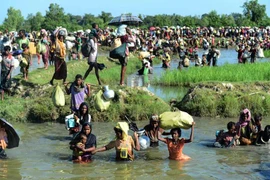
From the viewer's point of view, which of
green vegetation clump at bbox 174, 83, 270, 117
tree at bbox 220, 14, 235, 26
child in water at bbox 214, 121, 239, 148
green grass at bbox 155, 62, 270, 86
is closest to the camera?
child in water at bbox 214, 121, 239, 148

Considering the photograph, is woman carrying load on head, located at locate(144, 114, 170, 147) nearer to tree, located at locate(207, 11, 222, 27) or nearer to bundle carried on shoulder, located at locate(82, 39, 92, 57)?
bundle carried on shoulder, located at locate(82, 39, 92, 57)

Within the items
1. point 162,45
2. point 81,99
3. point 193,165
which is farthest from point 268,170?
point 162,45

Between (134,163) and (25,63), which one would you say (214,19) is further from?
(134,163)

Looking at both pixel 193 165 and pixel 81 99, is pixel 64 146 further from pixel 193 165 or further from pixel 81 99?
pixel 193 165

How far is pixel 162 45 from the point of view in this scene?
35.6 meters

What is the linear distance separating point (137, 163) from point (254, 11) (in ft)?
187

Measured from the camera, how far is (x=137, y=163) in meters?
8.05

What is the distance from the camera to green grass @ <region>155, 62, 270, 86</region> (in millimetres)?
16703

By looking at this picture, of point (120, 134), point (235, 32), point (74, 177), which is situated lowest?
point (74, 177)

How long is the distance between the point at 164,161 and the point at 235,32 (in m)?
38.3

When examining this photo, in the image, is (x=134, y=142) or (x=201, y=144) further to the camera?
(x=201, y=144)

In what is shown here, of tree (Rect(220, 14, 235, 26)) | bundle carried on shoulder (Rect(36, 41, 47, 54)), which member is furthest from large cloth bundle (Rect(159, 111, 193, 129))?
tree (Rect(220, 14, 235, 26))

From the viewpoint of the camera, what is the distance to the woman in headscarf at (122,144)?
25.4 ft

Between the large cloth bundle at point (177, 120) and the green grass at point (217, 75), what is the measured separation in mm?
8333
